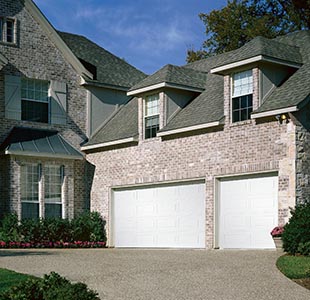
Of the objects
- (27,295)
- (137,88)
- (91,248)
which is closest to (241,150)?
(137,88)

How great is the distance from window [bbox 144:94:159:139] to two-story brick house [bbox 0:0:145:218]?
3180mm

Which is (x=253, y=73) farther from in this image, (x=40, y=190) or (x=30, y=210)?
(x=30, y=210)

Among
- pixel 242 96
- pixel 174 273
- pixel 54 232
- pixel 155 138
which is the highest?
pixel 242 96

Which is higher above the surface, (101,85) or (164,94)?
(101,85)

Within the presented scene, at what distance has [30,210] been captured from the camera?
949 inches

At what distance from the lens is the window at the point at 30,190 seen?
23.9m

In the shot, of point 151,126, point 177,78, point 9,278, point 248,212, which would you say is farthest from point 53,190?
point 9,278

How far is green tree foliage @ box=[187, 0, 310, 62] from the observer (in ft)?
118

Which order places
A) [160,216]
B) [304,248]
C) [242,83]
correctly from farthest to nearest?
[160,216]
[242,83]
[304,248]

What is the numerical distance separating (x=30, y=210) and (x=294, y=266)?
1232 centimetres

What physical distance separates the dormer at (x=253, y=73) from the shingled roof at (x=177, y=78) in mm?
2354

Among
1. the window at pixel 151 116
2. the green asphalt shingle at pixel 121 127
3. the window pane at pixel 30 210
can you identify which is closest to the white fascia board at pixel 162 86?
Answer: the window at pixel 151 116

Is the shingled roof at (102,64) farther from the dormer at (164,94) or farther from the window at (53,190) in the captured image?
the window at (53,190)

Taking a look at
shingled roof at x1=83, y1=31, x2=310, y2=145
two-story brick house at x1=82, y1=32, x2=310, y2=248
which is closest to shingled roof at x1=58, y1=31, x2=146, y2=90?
shingled roof at x1=83, y1=31, x2=310, y2=145
